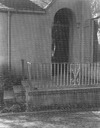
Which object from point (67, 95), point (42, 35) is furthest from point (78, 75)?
point (42, 35)

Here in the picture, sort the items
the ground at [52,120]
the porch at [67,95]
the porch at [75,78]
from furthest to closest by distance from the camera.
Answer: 1. the porch at [75,78]
2. the porch at [67,95]
3. the ground at [52,120]

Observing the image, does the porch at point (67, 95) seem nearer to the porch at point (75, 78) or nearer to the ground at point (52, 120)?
the porch at point (75, 78)

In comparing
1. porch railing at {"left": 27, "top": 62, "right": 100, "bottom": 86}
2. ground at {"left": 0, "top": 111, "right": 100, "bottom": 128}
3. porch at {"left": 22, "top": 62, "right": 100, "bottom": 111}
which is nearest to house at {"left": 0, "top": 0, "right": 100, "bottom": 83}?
porch railing at {"left": 27, "top": 62, "right": 100, "bottom": 86}

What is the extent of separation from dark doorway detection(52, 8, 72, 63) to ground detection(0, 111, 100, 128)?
12.1 ft

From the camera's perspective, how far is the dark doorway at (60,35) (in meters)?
8.72

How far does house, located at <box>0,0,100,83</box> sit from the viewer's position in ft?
24.9

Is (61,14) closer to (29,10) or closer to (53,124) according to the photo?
(29,10)

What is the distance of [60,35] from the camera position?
28.8 ft

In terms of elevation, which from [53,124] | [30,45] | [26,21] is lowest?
[53,124]

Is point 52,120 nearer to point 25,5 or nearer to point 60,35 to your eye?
point 25,5

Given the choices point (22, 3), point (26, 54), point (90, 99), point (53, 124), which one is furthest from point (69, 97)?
point (22, 3)

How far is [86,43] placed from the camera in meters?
8.06

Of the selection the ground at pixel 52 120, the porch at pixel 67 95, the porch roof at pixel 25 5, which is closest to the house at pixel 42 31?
the porch roof at pixel 25 5

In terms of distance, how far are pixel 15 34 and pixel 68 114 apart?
3458mm
